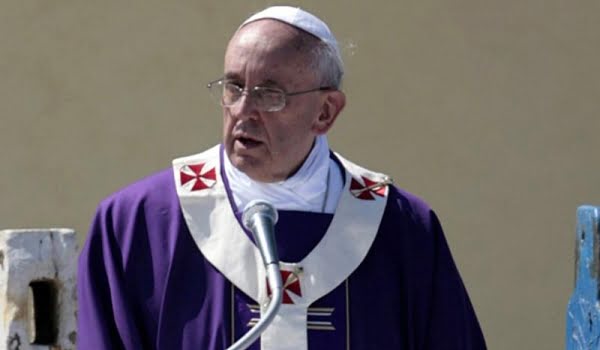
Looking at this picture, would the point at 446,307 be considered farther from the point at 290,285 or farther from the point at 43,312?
the point at 43,312

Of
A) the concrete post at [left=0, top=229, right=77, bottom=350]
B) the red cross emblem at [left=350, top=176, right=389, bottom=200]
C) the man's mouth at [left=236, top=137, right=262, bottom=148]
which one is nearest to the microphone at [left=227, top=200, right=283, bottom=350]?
the concrete post at [left=0, top=229, right=77, bottom=350]

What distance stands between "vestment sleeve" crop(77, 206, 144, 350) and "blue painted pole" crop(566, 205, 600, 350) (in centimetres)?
111

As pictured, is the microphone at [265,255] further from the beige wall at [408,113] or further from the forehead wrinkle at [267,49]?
the beige wall at [408,113]

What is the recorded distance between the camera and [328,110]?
555 centimetres

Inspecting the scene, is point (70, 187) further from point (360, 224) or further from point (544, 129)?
point (360, 224)

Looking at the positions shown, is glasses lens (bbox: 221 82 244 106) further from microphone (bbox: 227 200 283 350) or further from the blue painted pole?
the blue painted pole

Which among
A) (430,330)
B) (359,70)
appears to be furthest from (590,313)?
(359,70)

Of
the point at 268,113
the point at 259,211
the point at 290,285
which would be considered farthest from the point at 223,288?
the point at 259,211

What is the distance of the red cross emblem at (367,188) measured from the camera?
5711 mm

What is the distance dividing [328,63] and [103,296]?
86 cm

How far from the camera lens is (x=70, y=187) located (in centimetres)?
818

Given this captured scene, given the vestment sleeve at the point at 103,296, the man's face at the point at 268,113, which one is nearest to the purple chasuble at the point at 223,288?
the vestment sleeve at the point at 103,296

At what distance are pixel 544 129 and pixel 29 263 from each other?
413 cm

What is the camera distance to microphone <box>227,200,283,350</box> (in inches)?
169
